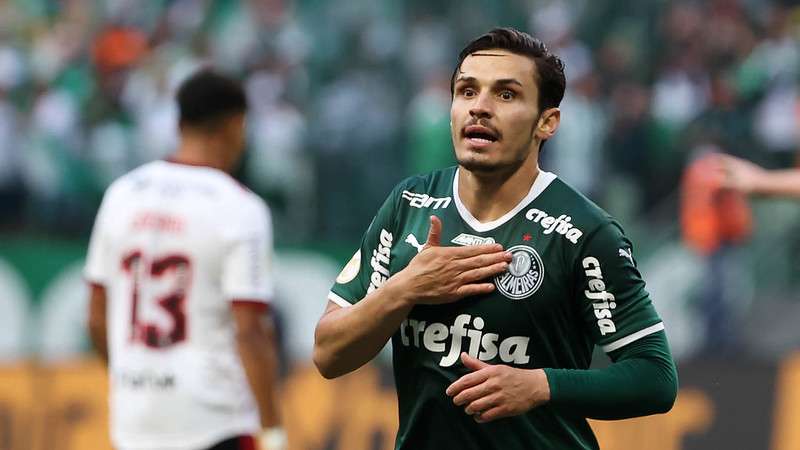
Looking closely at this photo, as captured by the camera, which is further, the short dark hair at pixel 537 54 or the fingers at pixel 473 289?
the short dark hair at pixel 537 54

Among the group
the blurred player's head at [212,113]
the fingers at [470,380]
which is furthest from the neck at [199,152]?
the fingers at [470,380]

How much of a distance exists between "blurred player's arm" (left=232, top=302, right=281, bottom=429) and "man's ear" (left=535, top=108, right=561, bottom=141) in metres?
1.89

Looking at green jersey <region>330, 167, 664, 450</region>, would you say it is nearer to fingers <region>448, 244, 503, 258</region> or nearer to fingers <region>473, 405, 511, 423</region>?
fingers <region>448, 244, 503, 258</region>

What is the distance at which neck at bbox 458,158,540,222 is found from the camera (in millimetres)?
3924

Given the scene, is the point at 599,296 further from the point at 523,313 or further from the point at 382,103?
the point at 382,103

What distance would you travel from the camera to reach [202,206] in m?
5.60

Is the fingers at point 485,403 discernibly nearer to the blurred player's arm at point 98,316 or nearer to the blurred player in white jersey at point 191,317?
the blurred player in white jersey at point 191,317

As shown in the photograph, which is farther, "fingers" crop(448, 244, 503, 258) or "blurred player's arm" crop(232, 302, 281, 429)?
"blurred player's arm" crop(232, 302, 281, 429)

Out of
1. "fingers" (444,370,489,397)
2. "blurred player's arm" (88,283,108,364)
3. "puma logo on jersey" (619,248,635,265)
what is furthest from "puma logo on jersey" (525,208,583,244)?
"blurred player's arm" (88,283,108,364)

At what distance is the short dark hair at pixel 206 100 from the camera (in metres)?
5.80

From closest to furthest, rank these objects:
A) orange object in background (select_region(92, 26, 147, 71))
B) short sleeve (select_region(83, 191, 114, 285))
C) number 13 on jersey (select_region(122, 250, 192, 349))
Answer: number 13 on jersey (select_region(122, 250, 192, 349)) < short sleeve (select_region(83, 191, 114, 285)) < orange object in background (select_region(92, 26, 147, 71))

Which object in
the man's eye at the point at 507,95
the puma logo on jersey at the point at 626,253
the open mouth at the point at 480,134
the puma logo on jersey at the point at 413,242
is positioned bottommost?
the puma logo on jersey at the point at 413,242

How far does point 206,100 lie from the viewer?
5801 mm

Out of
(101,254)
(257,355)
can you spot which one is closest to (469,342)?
(257,355)
